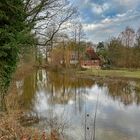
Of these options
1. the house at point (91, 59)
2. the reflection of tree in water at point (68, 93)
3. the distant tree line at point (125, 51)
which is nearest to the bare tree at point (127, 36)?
the distant tree line at point (125, 51)

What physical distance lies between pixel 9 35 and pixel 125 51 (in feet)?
129

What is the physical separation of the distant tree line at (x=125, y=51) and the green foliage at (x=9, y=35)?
1434 inches

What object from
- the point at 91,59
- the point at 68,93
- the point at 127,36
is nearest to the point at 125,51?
the point at 127,36

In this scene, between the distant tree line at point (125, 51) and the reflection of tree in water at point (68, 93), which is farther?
the distant tree line at point (125, 51)

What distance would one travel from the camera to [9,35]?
12.2 metres

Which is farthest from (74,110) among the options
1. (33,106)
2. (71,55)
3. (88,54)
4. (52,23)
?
(88,54)

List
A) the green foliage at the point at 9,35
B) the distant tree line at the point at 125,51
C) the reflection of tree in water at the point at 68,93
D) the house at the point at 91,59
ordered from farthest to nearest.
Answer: the house at the point at 91,59
the distant tree line at the point at 125,51
the reflection of tree in water at the point at 68,93
the green foliage at the point at 9,35

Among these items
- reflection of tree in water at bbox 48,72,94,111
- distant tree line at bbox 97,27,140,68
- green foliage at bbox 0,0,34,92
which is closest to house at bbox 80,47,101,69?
distant tree line at bbox 97,27,140,68

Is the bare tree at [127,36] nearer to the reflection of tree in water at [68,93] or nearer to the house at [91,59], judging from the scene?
the house at [91,59]

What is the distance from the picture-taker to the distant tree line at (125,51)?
49.0 metres

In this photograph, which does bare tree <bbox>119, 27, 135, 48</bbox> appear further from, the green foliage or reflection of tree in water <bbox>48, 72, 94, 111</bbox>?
the green foliage

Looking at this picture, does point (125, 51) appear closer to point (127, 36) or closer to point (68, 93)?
point (127, 36)

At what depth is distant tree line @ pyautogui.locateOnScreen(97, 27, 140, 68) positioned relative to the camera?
161ft

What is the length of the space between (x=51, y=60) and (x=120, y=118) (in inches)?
1771
